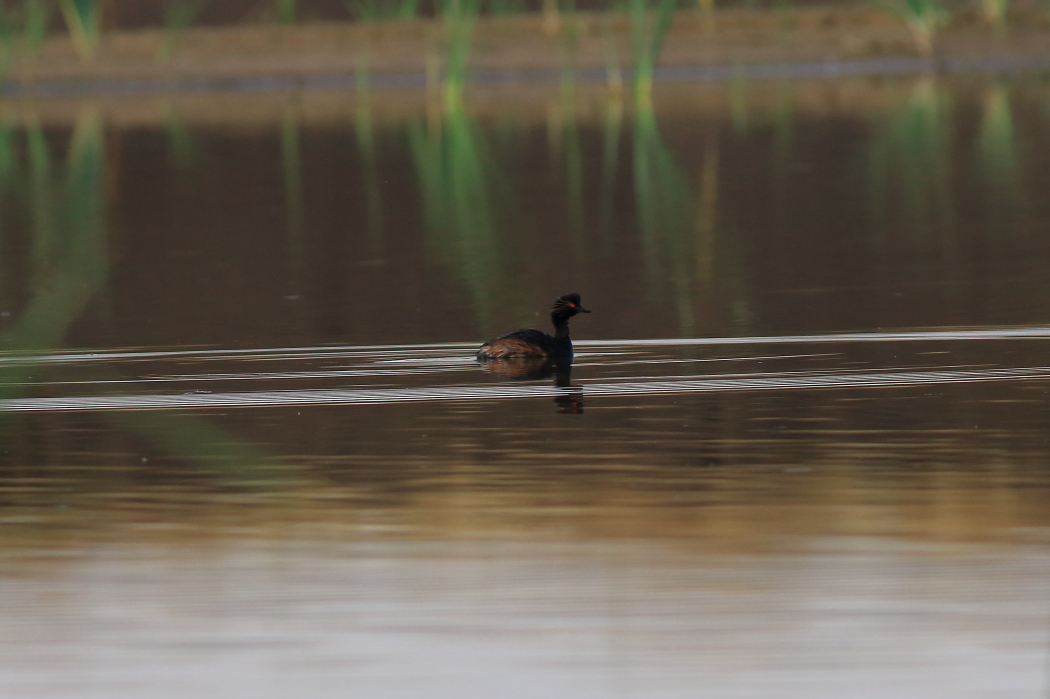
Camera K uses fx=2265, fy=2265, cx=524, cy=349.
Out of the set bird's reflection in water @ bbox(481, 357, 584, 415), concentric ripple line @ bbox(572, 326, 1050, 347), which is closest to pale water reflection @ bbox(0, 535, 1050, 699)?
bird's reflection in water @ bbox(481, 357, 584, 415)

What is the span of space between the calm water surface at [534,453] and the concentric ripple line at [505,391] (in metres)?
0.03

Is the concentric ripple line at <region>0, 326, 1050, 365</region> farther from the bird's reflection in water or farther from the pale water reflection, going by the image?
the pale water reflection

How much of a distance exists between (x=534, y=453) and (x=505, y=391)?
5.62ft

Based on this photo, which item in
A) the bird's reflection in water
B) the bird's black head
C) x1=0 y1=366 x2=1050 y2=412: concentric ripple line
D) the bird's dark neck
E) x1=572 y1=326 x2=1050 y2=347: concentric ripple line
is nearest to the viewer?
x1=0 y1=366 x2=1050 y2=412: concentric ripple line

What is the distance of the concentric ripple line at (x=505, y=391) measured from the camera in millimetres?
10055

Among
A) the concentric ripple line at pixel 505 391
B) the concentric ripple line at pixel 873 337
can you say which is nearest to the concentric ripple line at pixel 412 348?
the concentric ripple line at pixel 873 337

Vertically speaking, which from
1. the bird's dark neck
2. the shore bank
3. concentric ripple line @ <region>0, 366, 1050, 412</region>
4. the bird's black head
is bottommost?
concentric ripple line @ <region>0, 366, 1050, 412</region>

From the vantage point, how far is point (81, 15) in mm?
39844

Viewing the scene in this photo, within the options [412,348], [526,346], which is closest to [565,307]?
[526,346]

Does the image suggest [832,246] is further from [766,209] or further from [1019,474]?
[1019,474]

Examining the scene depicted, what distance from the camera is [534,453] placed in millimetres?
8633

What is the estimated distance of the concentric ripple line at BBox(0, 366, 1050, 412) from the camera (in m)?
10.1

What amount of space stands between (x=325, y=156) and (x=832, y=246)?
37.3ft

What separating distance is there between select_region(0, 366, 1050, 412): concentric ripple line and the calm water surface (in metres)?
0.03
